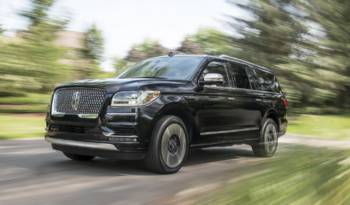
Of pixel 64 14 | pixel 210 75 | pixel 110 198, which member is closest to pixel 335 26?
pixel 110 198

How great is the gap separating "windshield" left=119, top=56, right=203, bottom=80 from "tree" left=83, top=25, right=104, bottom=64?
18.8 metres

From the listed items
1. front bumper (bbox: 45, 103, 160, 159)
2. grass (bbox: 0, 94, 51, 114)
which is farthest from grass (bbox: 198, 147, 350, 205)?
grass (bbox: 0, 94, 51, 114)

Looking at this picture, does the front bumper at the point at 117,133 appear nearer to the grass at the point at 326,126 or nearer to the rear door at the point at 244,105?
the rear door at the point at 244,105

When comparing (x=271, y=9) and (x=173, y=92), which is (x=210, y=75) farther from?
(x=271, y=9)

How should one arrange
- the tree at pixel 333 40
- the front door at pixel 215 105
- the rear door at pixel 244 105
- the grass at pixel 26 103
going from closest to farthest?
the tree at pixel 333 40
the front door at pixel 215 105
the rear door at pixel 244 105
the grass at pixel 26 103

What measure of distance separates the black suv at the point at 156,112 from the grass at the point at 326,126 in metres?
4.45

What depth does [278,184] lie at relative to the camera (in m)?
1.39

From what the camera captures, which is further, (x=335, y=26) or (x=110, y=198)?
(x=110, y=198)

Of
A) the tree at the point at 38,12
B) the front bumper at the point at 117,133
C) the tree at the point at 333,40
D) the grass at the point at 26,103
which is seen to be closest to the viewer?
the tree at the point at 333,40

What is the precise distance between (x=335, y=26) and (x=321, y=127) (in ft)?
1.19

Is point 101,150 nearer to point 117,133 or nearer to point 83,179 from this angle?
point 117,133

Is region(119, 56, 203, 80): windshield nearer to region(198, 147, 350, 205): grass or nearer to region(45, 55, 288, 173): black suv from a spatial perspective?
region(45, 55, 288, 173): black suv

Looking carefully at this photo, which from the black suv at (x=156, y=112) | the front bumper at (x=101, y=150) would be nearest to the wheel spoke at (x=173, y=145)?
the black suv at (x=156, y=112)

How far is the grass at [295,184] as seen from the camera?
52.3 inches
